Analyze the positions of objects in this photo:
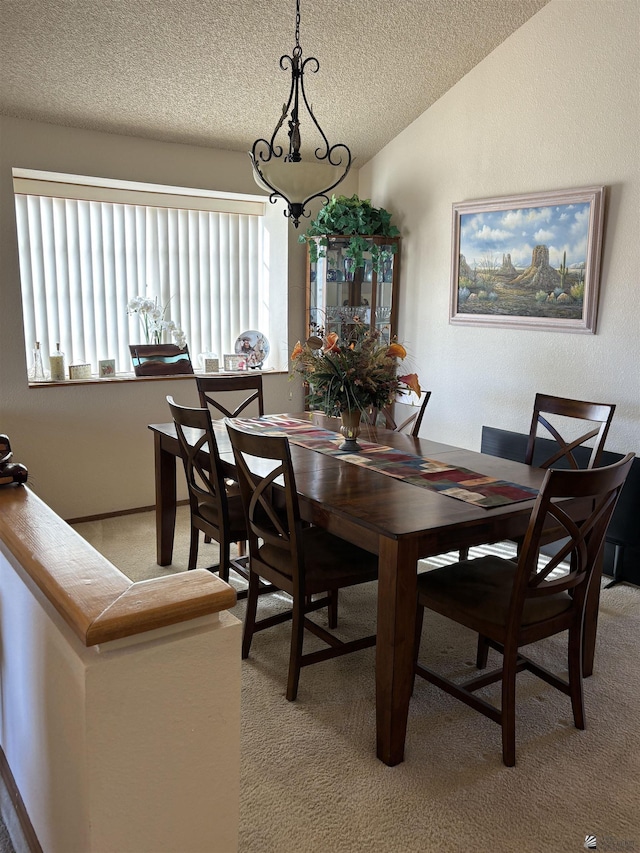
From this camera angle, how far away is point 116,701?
1279 mm

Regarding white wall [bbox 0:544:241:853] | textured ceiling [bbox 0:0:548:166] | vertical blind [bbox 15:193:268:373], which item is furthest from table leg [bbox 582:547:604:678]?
vertical blind [bbox 15:193:268:373]

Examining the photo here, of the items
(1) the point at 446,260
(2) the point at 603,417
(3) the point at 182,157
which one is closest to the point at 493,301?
(1) the point at 446,260

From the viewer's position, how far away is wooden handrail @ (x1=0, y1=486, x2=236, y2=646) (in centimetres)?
126

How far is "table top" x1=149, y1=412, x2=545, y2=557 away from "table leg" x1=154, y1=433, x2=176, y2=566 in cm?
84

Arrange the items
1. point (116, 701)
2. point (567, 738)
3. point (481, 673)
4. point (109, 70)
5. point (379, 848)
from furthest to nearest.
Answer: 1. point (109, 70)
2. point (481, 673)
3. point (567, 738)
4. point (379, 848)
5. point (116, 701)

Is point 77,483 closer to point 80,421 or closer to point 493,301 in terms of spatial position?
point 80,421

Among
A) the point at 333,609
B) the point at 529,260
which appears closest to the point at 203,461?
the point at 333,609

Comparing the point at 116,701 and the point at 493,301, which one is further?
the point at 493,301

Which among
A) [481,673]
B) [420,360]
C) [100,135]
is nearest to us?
[481,673]

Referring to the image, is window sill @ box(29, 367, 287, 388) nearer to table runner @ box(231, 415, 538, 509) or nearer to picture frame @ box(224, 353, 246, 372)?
picture frame @ box(224, 353, 246, 372)

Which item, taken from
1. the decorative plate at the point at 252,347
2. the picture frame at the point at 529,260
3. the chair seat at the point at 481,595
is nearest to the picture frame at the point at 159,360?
the decorative plate at the point at 252,347

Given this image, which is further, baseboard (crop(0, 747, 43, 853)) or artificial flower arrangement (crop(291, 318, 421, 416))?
artificial flower arrangement (crop(291, 318, 421, 416))

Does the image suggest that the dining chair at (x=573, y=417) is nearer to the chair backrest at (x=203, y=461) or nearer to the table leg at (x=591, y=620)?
the table leg at (x=591, y=620)

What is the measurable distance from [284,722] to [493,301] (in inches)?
114
